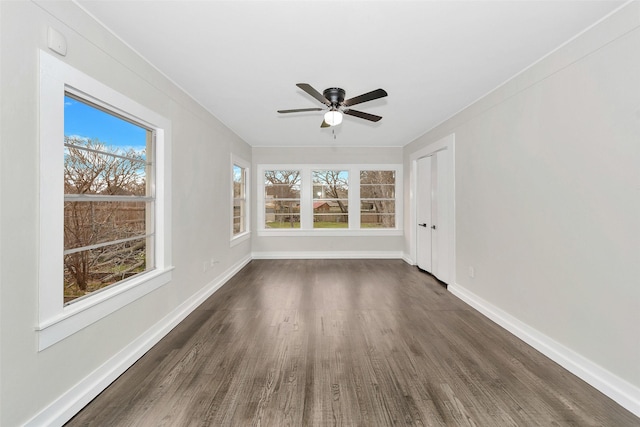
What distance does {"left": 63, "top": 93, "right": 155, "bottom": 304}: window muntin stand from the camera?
192 centimetres

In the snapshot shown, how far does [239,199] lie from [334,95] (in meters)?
3.47

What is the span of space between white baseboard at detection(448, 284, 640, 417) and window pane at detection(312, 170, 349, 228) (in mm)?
3770

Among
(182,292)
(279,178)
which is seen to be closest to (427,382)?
(182,292)

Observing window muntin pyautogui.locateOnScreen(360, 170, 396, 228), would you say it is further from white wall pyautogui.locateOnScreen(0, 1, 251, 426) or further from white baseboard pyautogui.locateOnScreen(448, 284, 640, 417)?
white wall pyautogui.locateOnScreen(0, 1, 251, 426)

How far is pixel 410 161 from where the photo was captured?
5.93 m

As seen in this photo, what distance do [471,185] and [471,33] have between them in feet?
6.49

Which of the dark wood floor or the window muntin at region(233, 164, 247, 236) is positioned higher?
the window muntin at region(233, 164, 247, 236)

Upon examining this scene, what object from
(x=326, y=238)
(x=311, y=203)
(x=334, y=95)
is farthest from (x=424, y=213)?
(x=334, y=95)

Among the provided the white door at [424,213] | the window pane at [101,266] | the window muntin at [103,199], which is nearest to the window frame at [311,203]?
the white door at [424,213]

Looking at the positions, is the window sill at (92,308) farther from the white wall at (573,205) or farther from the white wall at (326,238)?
the white wall at (326,238)

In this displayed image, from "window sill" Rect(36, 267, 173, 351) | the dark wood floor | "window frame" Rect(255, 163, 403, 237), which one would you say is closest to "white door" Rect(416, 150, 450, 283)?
"window frame" Rect(255, 163, 403, 237)

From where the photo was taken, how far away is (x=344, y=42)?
2270 millimetres

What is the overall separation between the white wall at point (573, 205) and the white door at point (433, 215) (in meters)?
1.07

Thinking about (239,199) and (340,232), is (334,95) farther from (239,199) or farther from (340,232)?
(340,232)
